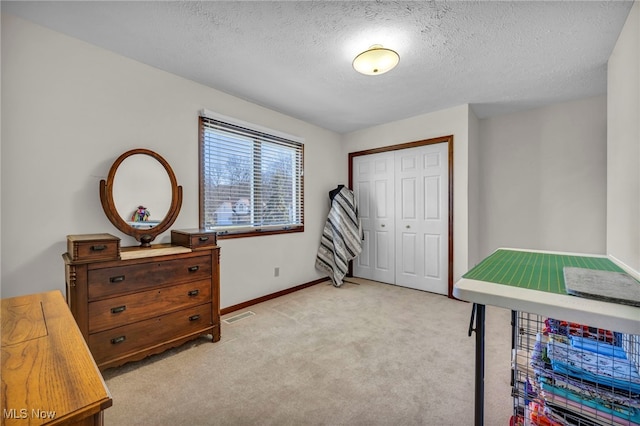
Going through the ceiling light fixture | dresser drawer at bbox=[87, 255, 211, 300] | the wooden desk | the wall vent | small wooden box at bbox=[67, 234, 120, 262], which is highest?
the ceiling light fixture

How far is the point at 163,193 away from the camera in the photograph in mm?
2363

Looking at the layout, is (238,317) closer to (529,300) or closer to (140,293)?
(140,293)

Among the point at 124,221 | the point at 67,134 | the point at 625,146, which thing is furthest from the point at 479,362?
the point at 67,134

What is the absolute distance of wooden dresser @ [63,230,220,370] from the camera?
1.65 m

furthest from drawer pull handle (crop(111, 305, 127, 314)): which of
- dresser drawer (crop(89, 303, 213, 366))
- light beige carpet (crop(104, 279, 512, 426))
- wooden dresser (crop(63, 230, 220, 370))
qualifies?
light beige carpet (crop(104, 279, 512, 426))

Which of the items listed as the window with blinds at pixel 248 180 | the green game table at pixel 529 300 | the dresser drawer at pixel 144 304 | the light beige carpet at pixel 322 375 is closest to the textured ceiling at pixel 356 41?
the window with blinds at pixel 248 180

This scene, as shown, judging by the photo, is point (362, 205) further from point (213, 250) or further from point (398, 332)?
point (213, 250)

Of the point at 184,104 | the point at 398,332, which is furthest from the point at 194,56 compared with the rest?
the point at 398,332

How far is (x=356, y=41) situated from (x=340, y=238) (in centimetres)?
256

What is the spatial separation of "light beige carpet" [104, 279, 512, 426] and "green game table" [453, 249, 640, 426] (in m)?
0.78

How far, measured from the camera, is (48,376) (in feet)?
1.95

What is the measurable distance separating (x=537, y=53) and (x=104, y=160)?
11.9ft

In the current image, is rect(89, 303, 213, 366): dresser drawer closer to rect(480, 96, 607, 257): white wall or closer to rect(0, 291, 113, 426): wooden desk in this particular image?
rect(0, 291, 113, 426): wooden desk

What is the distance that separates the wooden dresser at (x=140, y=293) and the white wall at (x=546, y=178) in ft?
11.7
